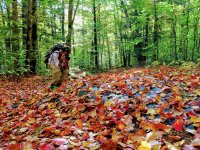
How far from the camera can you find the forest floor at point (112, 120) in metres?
2.74

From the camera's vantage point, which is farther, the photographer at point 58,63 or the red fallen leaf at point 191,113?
the photographer at point 58,63

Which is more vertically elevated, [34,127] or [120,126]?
[120,126]

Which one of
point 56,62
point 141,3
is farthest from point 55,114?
point 141,3

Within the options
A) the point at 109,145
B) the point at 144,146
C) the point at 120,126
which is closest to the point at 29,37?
the point at 120,126

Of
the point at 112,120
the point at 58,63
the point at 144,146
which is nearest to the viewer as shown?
the point at 144,146

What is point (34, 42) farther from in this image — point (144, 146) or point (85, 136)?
point (144, 146)

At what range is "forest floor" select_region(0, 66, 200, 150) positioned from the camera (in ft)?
8.99

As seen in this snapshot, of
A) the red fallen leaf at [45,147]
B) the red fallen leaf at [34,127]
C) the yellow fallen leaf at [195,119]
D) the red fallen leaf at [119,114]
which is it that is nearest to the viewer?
the red fallen leaf at [45,147]

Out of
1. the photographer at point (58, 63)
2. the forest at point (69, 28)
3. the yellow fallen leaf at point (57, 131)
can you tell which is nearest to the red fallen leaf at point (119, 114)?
the yellow fallen leaf at point (57, 131)

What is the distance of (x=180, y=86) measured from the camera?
4988 mm

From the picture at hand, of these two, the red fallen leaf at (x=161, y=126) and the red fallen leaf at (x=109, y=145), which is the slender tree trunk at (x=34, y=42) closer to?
the red fallen leaf at (x=161, y=126)

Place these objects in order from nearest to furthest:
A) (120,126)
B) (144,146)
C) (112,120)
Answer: (144,146) → (120,126) → (112,120)

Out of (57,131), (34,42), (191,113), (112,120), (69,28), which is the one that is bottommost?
(57,131)

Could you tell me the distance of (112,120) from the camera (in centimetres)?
345
